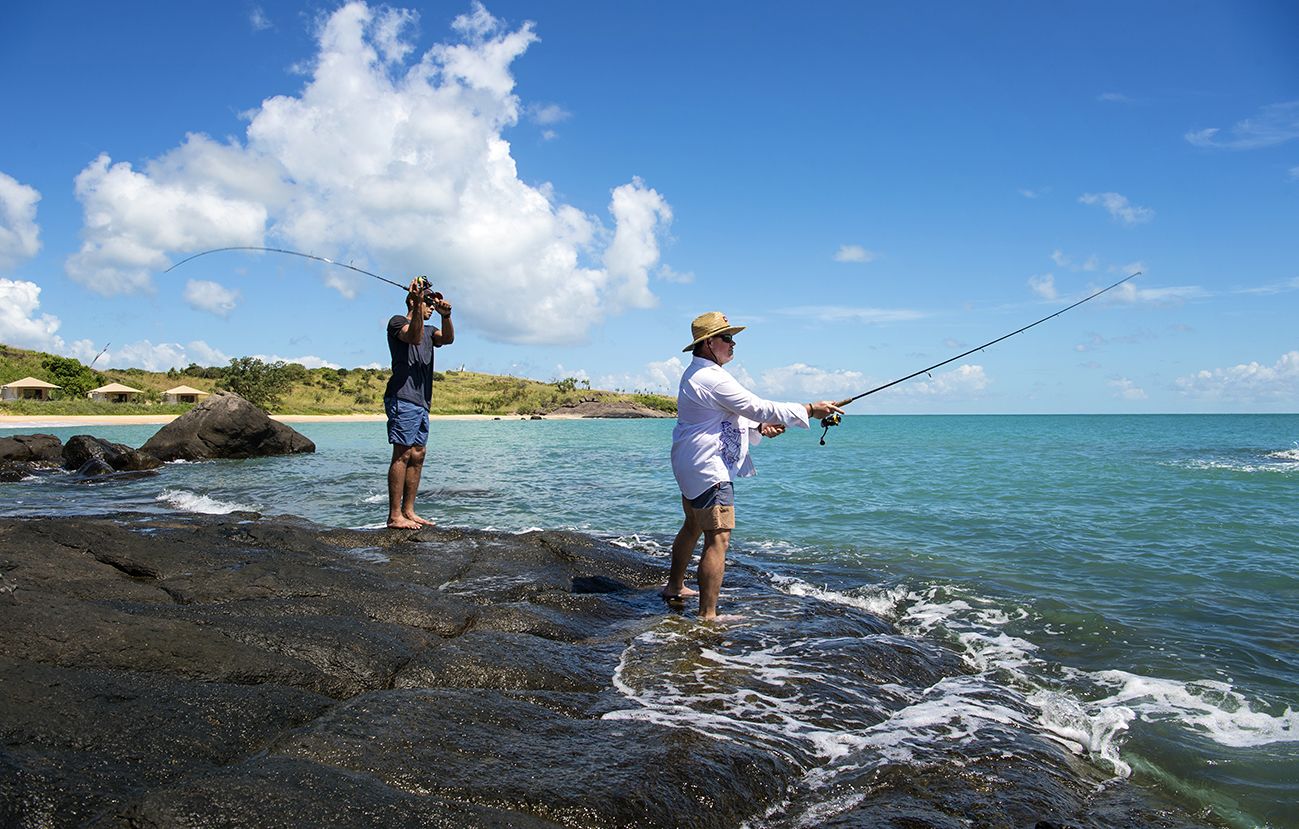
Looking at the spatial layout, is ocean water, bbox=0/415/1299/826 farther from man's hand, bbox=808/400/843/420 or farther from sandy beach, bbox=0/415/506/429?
sandy beach, bbox=0/415/506/429

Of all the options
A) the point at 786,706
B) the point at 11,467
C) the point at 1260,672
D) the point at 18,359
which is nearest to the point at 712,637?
the point at 786,706

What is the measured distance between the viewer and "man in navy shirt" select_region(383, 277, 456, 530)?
8336 millimetres

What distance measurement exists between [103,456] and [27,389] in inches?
2101

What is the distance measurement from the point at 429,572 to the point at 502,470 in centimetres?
1526

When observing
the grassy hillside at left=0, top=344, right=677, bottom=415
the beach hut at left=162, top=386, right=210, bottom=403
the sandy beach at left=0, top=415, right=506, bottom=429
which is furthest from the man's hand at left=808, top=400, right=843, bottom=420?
the beach hut at left=162, top=386, right=210, bottom=403

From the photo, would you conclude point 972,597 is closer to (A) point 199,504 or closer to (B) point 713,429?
(B) point 713,429

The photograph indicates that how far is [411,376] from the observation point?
8.44 metres

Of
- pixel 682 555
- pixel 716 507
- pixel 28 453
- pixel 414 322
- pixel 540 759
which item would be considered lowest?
pixel 28 453

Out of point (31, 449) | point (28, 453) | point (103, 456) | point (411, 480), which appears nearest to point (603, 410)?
point (31, 449)

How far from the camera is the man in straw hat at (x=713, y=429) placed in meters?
5.95

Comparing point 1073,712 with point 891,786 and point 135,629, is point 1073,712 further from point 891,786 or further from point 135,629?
point 135,629

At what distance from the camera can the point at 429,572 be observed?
7012 millimetres

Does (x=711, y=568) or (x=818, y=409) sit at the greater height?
(x=818, y=409)

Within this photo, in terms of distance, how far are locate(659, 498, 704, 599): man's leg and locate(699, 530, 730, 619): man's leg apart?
0.24 m
